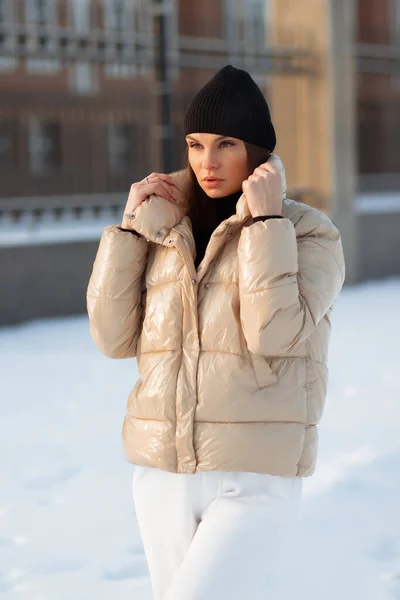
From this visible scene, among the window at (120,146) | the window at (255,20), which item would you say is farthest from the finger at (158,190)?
the window at (255,20)

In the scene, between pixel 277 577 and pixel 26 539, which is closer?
pixel 277 577

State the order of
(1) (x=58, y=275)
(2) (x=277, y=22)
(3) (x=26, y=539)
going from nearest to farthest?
(3) (x=26, y=539) → (1) (x=58, y=275) → (2) (x=277, y=22)

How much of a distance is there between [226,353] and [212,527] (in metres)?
0.37

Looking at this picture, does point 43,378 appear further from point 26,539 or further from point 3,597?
point 3,597

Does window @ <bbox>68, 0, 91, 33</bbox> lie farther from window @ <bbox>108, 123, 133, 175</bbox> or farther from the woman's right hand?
the woman's right hand

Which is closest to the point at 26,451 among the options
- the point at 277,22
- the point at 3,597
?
the point at 3,597

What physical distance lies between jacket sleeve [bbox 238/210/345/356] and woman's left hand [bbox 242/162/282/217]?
4 cm

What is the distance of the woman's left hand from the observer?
6.77 feet

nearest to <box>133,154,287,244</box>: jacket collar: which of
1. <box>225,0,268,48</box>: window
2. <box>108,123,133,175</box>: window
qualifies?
<box>108,123,133,175</box>: window

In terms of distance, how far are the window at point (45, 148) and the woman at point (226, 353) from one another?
16337 mm

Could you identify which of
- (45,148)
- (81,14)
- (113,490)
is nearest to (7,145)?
(45,148)

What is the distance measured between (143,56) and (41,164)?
8.61 metres

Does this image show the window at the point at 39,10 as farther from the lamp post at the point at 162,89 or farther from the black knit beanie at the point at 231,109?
the black knit beanie at the point at 231,109

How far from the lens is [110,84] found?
20188 millimetres
